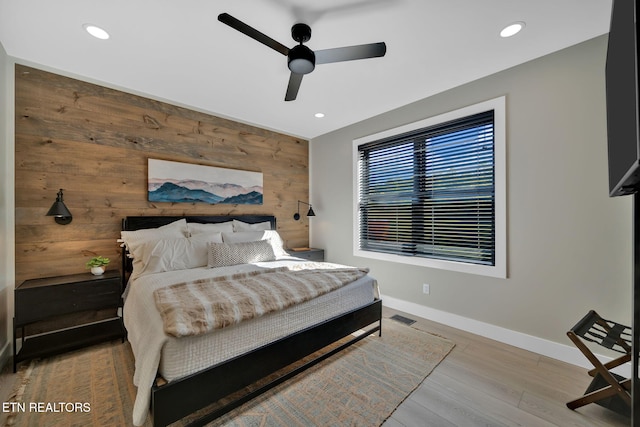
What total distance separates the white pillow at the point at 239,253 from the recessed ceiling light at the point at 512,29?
2.94 metres

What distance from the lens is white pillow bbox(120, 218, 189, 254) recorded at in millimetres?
2678

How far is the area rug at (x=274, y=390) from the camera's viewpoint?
1.63 meters

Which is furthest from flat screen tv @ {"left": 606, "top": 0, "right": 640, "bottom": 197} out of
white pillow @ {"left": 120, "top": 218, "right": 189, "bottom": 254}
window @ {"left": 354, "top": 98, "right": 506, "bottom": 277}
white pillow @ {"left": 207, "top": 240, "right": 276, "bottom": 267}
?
white pillow @ {"left": 120, "top": 218, "right": 189, "bottom": 254}

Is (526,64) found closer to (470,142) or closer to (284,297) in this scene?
(470,142)

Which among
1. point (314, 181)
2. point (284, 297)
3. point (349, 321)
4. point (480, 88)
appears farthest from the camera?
point (314, 181)

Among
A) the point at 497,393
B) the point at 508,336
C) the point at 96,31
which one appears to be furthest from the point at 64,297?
the point at 508,336

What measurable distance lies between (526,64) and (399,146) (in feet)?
4.77

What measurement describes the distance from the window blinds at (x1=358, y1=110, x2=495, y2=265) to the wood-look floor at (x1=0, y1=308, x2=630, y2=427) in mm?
932

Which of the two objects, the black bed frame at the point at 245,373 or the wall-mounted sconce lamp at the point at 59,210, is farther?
the wall-mounted sconce lamp at the point at 59,210

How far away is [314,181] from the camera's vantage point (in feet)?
15.5

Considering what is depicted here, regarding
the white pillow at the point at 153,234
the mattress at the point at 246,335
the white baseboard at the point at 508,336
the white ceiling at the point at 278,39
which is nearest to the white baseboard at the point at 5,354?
the white pillow at the point at 153,234

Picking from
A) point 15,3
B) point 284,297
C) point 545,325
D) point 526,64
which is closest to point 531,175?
point 526,64

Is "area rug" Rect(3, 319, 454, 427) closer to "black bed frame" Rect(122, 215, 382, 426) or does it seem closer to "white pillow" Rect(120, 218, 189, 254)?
"black bed frame" Rect(122, 215, 382, 426)

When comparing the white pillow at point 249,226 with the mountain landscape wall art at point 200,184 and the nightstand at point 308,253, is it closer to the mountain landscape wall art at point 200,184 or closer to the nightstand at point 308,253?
the mountain landscape wall art at point 200,184
